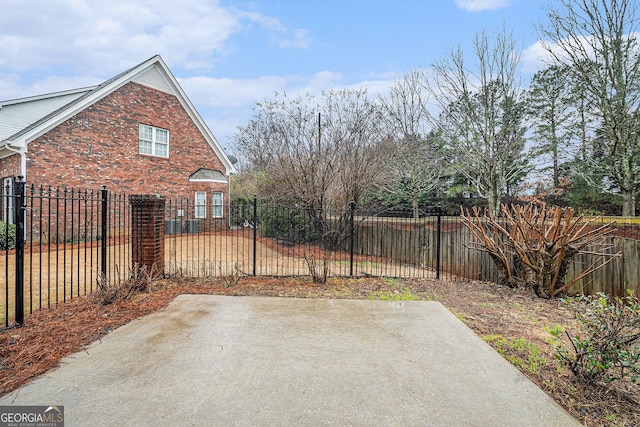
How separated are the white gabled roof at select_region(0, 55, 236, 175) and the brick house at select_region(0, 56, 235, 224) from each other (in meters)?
0.03

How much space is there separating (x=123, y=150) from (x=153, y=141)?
4.80ft

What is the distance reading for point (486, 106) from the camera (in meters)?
12.4

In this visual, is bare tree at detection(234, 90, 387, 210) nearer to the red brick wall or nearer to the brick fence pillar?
the brick fence pillar

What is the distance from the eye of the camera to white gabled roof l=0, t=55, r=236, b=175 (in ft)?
35.4

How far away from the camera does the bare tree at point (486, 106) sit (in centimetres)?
1203

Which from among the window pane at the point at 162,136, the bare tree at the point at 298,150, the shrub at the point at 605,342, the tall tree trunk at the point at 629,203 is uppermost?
the window pane at the point at 162,136

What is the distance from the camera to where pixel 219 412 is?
7.66 ft

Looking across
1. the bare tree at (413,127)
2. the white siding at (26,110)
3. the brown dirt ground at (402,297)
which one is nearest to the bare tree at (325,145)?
the bare tree at (413,127)

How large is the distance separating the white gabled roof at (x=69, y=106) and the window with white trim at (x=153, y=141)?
5.95ft

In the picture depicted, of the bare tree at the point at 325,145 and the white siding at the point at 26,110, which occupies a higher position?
the white siding at the point at 26,110

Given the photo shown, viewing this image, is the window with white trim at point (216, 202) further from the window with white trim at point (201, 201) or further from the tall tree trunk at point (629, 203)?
the tall tree trunk at point (629, 203)

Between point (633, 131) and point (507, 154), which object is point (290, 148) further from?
point (633, 131)

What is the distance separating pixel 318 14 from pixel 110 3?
5.22 meters

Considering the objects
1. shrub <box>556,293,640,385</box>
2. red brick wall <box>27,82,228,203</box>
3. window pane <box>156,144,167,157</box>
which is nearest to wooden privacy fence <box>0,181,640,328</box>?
red brick wall <box>27,82,228,203</box>
